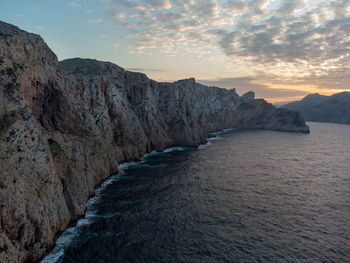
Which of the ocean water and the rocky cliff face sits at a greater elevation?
the rocky cliff face

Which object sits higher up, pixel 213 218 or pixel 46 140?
pixel 46 140

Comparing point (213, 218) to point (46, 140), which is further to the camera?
point (213, 218)

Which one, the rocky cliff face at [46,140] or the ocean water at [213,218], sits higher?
the rocky cliff face at [46,140]

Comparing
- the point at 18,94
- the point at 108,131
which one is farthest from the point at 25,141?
the point at 108,131

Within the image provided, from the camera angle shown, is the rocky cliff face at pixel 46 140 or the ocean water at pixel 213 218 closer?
the rocky cliff face at pixel 46 140

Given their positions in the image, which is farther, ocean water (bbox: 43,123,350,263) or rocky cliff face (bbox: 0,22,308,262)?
ocean water (bbox: 43,123,350,263)

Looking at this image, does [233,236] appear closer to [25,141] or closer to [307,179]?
[25,141]

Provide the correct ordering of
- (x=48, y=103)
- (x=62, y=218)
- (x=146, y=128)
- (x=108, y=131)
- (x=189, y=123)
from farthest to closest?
(x=189, y=123), (x=146, y=128), (x=108, y=131), (x=48, y=103), (x=62, y=218)

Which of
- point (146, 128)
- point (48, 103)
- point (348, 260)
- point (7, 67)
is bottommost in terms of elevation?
point (348, 260)
